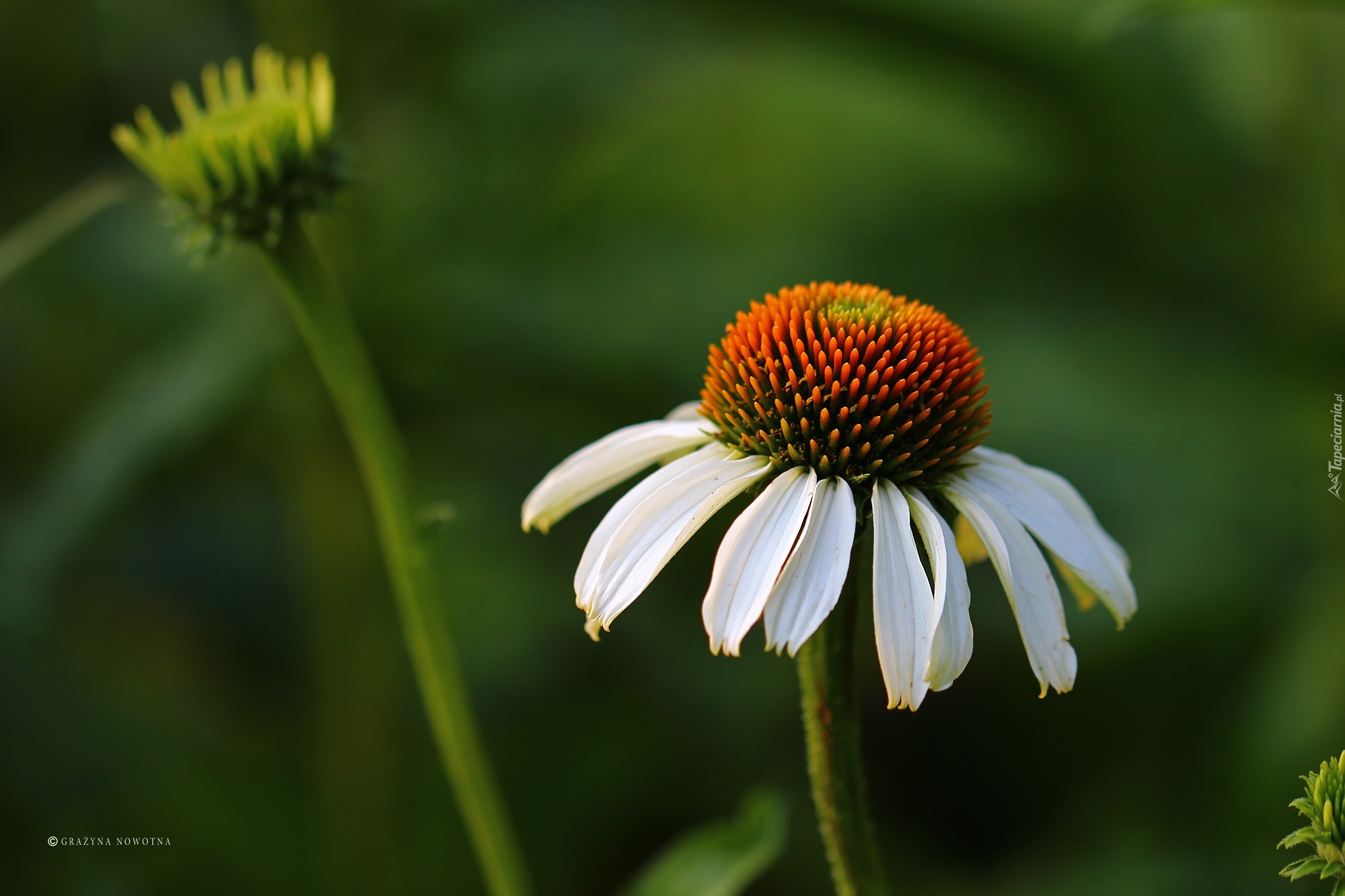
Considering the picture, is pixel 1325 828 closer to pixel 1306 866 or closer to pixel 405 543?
Answer: pixel 1306 866

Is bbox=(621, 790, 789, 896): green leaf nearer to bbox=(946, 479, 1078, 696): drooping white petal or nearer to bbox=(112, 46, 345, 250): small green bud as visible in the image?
bbox=(946, 479, 1078, 696): drooping white petal

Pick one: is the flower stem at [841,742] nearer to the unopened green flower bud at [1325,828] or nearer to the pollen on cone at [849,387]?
the pollen on cone at [849,387]

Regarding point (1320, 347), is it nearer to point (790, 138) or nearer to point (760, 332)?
point (760, 332)

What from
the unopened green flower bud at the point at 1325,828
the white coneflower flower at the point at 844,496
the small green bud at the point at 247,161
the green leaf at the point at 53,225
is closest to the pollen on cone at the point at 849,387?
the white coneflower flower at the point at 844,496

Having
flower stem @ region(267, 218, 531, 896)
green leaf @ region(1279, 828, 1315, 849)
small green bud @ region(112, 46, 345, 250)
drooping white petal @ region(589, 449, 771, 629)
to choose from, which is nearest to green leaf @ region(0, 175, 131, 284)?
small green bud @ region(112, 46, 345, 250)

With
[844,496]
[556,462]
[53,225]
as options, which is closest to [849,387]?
[844,496]

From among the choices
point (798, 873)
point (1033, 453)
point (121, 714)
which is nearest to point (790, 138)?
point (1033, 453)
